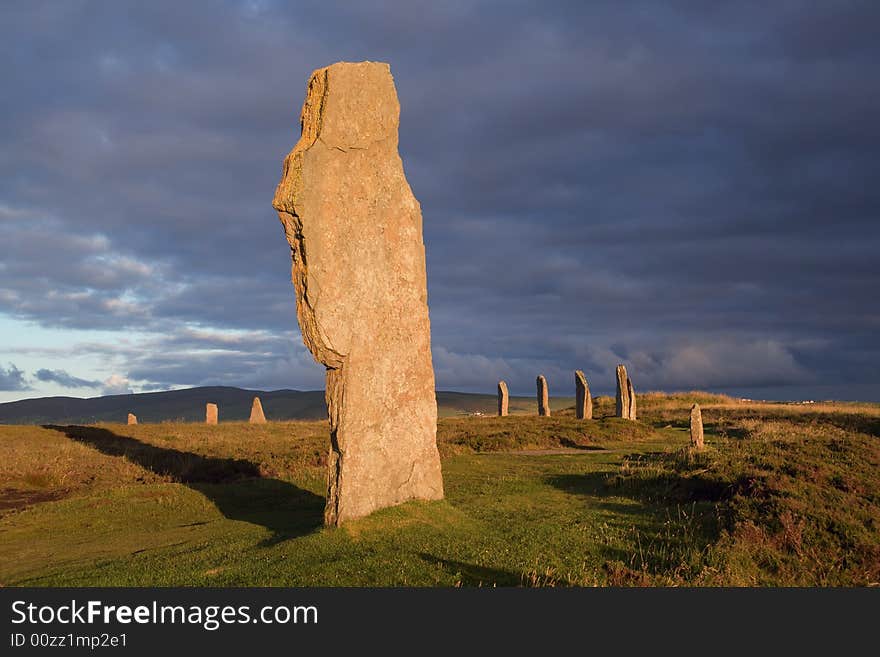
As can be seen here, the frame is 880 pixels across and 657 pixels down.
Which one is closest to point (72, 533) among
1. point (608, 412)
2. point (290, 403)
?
point (608, 412)

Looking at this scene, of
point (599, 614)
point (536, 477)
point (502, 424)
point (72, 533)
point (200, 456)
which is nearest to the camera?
point (599, 614)

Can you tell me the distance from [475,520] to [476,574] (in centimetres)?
405

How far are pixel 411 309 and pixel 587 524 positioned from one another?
5286 millimetres

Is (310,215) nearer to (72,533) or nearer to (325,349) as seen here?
(325,349)

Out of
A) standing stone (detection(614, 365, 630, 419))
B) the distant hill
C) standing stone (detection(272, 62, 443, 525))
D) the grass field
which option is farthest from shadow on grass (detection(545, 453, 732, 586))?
the distant hill

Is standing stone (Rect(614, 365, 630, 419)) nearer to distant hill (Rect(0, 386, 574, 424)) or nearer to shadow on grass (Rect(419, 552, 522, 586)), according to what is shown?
shadow on grass (Rect(419, 552, 522, 586))

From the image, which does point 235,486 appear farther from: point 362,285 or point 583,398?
point 583,398

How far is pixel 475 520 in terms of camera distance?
13.5m

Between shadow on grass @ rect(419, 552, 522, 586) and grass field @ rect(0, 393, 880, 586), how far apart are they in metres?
0.04

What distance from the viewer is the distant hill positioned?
396 ft

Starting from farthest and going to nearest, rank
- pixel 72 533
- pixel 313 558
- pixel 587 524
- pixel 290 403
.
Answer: pixel 290 403, pixel 72 533, pixel 587 524, pixel 313 558

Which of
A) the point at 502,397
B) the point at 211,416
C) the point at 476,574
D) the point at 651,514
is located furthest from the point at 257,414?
the point at 476,574

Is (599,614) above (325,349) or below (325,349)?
below

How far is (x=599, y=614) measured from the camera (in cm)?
763
